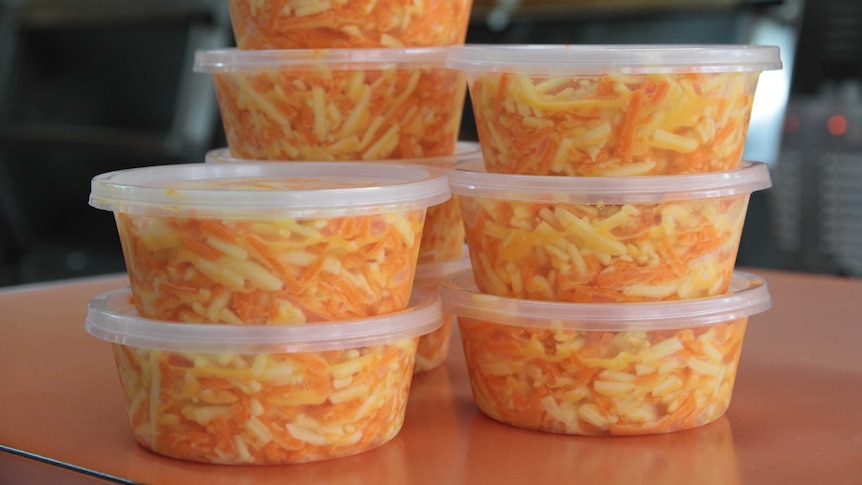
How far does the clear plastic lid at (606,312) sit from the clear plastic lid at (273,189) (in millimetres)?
123

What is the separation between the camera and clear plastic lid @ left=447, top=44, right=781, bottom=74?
979 millimetres

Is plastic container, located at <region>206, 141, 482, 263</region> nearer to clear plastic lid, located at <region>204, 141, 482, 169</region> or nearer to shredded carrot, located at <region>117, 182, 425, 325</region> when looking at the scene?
clear plastic lid, located at <region>204, 141, 482, 169</region>

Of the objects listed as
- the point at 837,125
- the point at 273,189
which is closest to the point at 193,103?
the point at 837,125

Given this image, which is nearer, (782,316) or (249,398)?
(249,398)

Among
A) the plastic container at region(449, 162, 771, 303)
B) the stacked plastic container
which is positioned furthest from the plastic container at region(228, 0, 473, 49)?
the plastic container at region(449, 162, 771, 303)

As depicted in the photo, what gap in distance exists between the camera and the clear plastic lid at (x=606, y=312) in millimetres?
1013

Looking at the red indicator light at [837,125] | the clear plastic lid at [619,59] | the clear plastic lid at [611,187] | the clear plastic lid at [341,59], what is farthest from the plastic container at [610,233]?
the red indicator light at [837,125]

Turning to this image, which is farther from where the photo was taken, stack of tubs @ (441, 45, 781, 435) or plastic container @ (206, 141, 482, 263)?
plastic container @ (206, 141, 482, 263)

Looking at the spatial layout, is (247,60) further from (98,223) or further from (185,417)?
(98,223)

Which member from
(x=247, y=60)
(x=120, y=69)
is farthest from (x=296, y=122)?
(x=120, y=69)

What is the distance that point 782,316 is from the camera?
156cm

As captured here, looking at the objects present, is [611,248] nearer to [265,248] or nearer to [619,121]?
[619,121]

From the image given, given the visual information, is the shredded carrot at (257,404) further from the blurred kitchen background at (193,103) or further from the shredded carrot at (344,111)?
the blurred kitchen background at (193,103)

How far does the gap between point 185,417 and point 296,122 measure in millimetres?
412
